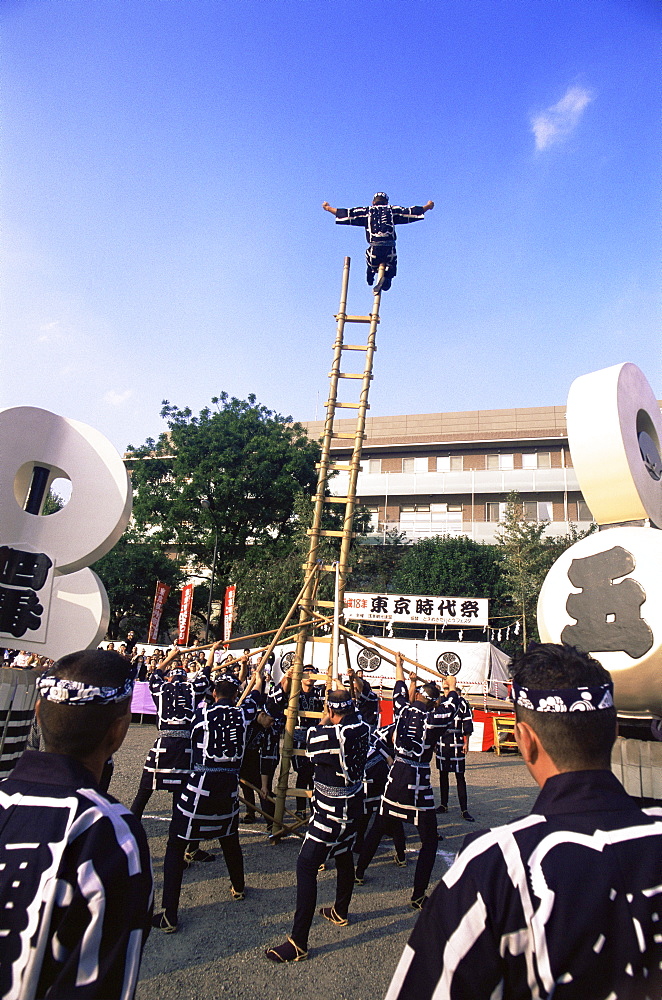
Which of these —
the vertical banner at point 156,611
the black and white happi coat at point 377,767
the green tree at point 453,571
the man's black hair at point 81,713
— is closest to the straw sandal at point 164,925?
the black and white happi coat at point 377,767

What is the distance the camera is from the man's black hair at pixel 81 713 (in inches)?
77.5

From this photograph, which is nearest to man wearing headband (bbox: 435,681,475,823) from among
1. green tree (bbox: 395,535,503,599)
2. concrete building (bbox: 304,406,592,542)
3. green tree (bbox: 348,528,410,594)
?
green tree (bbox: 348,528,410,594)

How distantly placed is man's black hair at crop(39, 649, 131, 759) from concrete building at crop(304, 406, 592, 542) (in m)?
28.7

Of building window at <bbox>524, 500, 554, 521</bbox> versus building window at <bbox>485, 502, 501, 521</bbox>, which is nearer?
building window at <bbox>524, 500, 554, 521</bbox>

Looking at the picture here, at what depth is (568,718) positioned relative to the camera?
176cm

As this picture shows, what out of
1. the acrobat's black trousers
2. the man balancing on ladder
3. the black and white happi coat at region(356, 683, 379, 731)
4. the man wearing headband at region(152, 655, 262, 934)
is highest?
the man balancing on ladder

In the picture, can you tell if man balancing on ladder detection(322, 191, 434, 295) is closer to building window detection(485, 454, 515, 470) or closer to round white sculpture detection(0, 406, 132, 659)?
round white sculpture detection(0, 406, 132, 659)

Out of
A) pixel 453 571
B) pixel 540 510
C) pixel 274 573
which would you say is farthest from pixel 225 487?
pixel 540 510

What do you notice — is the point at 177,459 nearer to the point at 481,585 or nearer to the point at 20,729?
the point at 481,585

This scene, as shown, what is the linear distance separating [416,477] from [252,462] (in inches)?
450

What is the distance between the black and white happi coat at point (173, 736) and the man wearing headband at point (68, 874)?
4425 millimetres

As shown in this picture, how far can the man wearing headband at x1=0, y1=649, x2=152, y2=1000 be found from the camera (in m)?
1.67

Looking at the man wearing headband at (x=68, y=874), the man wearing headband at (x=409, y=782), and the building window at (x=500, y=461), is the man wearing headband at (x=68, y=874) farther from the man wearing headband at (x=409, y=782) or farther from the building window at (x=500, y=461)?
the building window at (x=500, y=461)

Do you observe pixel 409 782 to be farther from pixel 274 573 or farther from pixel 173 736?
pixel 274 573
